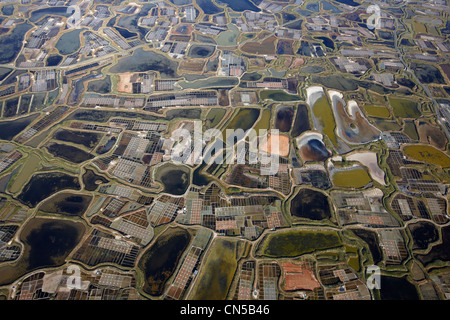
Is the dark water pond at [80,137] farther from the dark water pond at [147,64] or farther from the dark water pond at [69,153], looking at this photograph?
the dark water pond at [147,64]

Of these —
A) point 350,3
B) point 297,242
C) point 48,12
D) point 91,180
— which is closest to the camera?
point 297,242

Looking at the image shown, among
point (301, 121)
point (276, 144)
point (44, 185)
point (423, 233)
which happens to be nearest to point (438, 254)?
point (423, 233)

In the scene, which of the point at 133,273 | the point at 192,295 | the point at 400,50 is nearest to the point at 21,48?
the point at 133,273

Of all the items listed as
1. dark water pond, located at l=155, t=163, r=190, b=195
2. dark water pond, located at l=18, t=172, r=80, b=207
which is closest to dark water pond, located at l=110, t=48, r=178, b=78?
dark water pond, located at l=155, t=163, r=190, b=195

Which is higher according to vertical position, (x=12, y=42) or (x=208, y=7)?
(x=208, y=7)

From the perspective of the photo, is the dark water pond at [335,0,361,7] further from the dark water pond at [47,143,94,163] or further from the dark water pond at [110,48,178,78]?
the dark water pond at [47,143,94,163]

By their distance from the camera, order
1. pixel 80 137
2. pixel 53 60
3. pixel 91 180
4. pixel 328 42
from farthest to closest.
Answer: pixel 328 42, pixel 53 60, pixel 80 137, pixel 91 180

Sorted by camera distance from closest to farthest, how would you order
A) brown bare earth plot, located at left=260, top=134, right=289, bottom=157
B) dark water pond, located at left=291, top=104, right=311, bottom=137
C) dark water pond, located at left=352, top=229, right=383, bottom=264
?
dark water pond, located at left=352, top=229, right=383, bottom=264 < brown bare earth plot, located at left=260, top=134, right=289, bottom=157 < dark water pond, located at left=291, top=104, right=311, bottom=137

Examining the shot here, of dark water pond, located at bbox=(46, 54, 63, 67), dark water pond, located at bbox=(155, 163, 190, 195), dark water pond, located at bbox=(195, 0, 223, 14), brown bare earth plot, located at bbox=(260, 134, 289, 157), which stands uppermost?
dark water pond, located at bbox=(195, 0, 223, 14)

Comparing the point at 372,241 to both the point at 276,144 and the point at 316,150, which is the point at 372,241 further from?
the point at 276,144

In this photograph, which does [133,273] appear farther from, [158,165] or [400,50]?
[400,50]

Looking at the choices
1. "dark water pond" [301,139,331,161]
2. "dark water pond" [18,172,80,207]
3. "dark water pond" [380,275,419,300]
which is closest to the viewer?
"dark water pond" [380,275,419,300]

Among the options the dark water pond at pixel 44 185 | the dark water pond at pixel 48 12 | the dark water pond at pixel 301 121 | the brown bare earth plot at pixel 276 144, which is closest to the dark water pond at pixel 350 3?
the dark water pond at pixel 301 121
